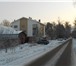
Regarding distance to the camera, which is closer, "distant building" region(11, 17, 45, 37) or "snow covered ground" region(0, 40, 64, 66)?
"snow covered ground" region(0, 40, 64, 66)

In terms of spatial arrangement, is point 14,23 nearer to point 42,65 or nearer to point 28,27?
point 28,27

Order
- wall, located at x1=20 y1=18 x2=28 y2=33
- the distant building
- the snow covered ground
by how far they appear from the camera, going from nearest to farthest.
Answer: the snow covered ground
the distant building
wall, located at x1=20 y1=18 x2=28 y2=33

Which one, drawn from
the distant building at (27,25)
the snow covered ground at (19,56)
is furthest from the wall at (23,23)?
the snow covered ground at (19,56)

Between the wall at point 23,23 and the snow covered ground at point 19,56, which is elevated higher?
the wall at point 23,23

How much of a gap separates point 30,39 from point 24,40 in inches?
155

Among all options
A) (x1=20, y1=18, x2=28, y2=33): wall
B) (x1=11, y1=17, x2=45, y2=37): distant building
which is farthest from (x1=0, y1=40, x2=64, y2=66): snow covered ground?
(x1=20, y1=18, x2=28, y2=33): wall

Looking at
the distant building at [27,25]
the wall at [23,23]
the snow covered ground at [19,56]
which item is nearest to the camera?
the snow covered ground at [19,56]

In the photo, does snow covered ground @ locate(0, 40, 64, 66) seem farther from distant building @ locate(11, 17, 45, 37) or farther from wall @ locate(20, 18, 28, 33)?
wall @ locate(20, 18, 28, 33)

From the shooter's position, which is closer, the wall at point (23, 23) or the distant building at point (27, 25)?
the distant building at point (27, 25)

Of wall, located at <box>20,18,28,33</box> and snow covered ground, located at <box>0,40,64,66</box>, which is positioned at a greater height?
wall, located at <box>20,18,28,33</box>

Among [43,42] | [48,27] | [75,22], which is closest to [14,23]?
[75,22]

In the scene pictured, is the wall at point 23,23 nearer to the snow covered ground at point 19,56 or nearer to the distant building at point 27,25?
the distant building at point 27,25

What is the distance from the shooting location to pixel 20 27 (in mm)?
127625

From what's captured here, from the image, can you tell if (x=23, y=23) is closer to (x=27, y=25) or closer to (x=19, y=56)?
(x=27, y=25)
